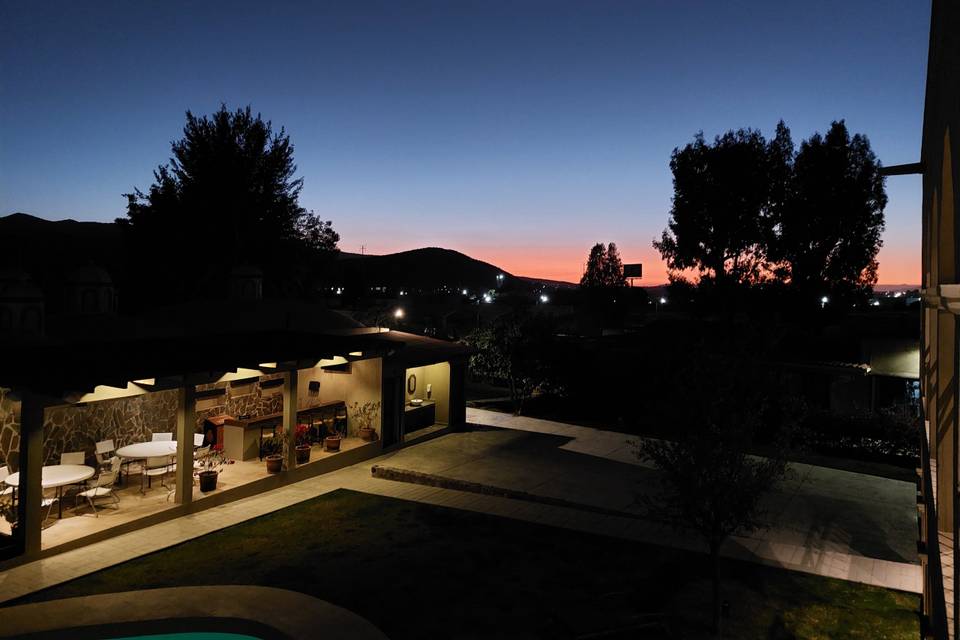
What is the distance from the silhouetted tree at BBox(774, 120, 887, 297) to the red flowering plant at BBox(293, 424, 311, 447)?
27.4m

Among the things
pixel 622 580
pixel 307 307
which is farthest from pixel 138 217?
pixel 622 580

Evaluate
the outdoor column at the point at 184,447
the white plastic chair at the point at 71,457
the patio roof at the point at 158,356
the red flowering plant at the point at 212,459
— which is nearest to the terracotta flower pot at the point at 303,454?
the red flowering plant at the point at 212,459

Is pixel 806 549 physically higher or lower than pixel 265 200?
lower

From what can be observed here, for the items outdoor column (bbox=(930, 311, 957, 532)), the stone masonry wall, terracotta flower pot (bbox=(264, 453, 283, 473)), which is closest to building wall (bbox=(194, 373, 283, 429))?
the stone masonry wall

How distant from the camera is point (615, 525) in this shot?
39.8 ft

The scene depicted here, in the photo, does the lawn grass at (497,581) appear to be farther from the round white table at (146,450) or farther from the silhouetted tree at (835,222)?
the silhouetted tree at (835,222)

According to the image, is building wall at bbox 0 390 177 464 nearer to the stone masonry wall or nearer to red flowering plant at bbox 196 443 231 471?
the stone masonry wall

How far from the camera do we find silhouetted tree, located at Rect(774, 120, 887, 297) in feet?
107

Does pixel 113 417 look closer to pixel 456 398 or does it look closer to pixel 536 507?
pixel 456 398

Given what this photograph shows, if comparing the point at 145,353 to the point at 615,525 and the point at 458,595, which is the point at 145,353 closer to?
Answer: the point at 458,595

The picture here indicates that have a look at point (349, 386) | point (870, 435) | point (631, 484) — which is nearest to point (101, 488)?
point (349, 386)

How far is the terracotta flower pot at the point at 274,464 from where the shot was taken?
14.4 metres

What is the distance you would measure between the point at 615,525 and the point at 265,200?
29.5 metres

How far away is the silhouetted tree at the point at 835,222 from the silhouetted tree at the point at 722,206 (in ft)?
5.25
